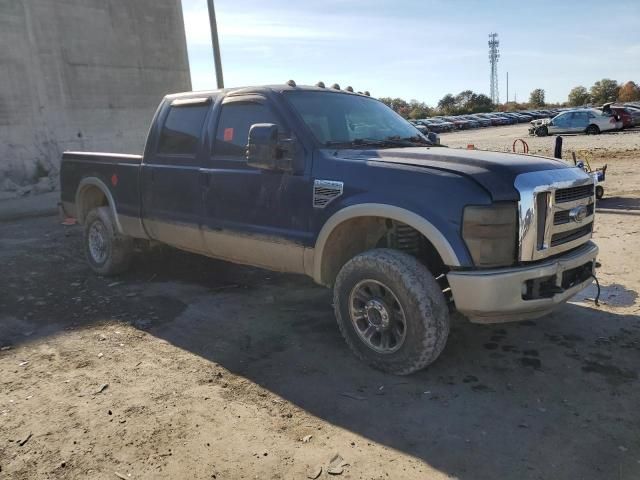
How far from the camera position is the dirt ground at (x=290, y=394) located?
8.95 ft

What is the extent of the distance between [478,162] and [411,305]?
1.04m

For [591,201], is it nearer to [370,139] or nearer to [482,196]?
[482,196]

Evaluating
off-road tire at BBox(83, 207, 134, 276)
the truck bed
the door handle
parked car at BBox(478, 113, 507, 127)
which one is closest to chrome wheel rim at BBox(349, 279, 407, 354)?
the door handle

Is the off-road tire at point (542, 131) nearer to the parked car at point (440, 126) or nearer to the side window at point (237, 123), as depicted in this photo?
the parked car at point (440, 126)

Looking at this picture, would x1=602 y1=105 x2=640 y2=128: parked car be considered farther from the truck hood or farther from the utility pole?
the truck hood

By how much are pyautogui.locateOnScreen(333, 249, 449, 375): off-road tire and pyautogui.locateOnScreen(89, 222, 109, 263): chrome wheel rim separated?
3.80 metres

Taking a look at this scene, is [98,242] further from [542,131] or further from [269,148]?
[542,131]

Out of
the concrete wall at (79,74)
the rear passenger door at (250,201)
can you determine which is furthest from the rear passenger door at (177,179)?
the concrete wall at (79,74)

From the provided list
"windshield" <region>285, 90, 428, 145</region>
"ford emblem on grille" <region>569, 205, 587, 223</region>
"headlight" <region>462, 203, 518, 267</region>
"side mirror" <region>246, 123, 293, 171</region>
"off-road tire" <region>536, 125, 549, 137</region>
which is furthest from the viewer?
"off-road tire" <region>536, 125, 549, 137</region>

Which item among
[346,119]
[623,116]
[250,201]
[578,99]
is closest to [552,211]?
[346,119]

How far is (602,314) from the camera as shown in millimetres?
4516

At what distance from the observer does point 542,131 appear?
29.8 meters

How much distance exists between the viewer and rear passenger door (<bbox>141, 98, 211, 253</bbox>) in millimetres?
4906

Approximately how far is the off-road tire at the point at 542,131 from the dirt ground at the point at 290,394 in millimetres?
26850
